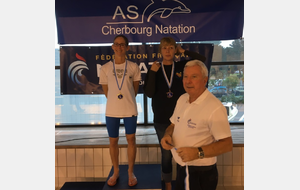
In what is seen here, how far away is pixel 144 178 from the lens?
2559 millimetres

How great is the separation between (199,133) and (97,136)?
285 cm

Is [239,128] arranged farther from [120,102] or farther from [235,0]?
[120,102]

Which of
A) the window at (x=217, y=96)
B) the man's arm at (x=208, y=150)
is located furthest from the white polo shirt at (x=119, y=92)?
the window at (x=217, y=96)

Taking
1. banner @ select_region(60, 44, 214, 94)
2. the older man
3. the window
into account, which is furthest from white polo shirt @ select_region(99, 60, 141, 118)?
the window

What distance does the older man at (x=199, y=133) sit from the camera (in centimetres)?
128

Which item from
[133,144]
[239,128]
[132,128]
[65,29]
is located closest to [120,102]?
[132,128]

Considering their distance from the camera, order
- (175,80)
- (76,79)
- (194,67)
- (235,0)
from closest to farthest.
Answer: (194,67), (175,80), (235,0), (76,79)

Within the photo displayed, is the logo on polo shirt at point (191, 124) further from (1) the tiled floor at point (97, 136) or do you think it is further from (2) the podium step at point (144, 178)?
(1) the tiled floor at point (97, 136)

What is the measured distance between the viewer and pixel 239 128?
4363mm

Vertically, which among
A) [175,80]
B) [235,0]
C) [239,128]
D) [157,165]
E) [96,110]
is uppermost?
[235,0]

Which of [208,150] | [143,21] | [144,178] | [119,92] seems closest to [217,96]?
[143,21]

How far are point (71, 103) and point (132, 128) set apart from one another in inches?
112

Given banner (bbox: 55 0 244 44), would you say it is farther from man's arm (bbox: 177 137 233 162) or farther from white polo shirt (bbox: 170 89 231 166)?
man's arm (bbox: 177 137 233 162)

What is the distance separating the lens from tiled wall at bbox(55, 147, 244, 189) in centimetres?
315
